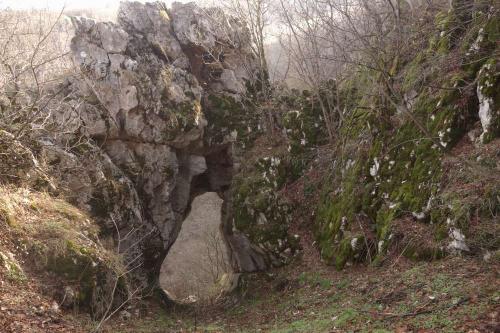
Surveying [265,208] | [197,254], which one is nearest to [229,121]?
[265,208]

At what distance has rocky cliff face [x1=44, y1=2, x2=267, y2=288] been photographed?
13.1 metres

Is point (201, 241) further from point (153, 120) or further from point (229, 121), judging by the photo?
point (153, 120)

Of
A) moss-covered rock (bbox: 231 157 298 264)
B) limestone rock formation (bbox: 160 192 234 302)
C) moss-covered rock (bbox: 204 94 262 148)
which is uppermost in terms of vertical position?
moss-covered rock (bbox: 204 94 262 148)

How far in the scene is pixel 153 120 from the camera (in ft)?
50.1

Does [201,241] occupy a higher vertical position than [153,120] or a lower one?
lower

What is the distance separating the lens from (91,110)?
14.4 metres

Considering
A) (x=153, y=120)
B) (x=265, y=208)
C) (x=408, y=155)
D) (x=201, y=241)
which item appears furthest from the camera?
(x=201, y=241)

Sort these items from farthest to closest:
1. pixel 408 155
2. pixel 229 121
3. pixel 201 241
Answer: pixel 201 241, pixel 229 121, pixel 408 155

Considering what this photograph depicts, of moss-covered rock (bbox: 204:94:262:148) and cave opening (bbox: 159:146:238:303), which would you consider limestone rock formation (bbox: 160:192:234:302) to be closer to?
cave opening (bbox: 159:146:238:303)

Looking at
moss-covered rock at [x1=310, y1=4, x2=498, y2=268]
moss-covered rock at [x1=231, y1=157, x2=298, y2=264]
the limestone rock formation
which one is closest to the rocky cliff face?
moss-covered rock at [x1=231, y1=157, x2=298, y2=264]

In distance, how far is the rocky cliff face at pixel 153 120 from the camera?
1307 centimetres

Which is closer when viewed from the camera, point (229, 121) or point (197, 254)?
point (229, 121)

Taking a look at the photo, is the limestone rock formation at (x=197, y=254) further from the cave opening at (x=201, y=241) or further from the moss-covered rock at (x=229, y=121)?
the moss-covered rock at (x=229, y=121)

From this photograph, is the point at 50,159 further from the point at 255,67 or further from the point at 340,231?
the point at 255,67
